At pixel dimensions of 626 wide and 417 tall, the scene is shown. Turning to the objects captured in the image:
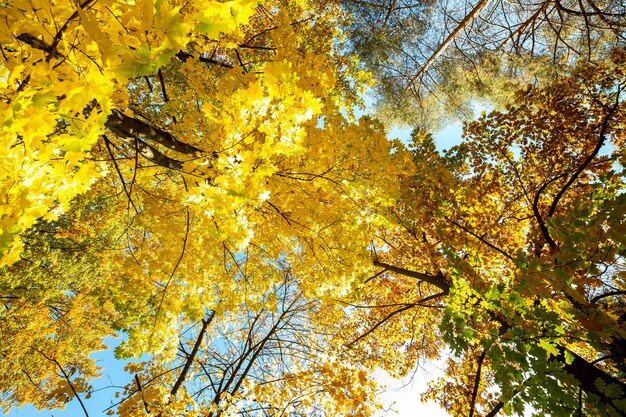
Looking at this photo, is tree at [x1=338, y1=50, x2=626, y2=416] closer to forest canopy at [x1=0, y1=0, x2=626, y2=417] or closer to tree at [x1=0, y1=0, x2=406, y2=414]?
forest canopy at [x1=0, y1=0, x2=626, y2=417]

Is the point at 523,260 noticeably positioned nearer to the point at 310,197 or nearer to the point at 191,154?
the point at 310,197

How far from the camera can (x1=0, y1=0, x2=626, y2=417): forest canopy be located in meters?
1.33

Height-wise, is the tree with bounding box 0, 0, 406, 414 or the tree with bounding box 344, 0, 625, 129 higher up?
the tree with bounding box 344, 0, 625, 129

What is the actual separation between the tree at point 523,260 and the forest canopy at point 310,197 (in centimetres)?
3

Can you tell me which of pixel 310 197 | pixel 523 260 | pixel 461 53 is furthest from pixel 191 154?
pixel 461 53

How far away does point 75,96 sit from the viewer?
119 cm

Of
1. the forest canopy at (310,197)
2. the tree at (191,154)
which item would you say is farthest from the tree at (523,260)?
the tree at (191,154)

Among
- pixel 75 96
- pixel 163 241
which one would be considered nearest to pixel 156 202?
pixel 163 241

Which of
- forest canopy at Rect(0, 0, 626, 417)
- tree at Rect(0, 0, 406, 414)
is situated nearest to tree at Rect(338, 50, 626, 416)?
forest canopy at Rect(0, 0, 626, 417)

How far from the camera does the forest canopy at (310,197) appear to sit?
52.2 inches

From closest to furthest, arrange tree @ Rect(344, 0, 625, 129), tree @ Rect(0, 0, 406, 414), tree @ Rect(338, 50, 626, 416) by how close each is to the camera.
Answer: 1. tree @ Rect(0, 0, 406, 414)
2. tree @ Rect(338, 50, 626, 416)
3. tree @ Rect(344, 0, 625, 129)

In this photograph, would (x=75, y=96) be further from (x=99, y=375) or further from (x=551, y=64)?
(x=99, y=375)

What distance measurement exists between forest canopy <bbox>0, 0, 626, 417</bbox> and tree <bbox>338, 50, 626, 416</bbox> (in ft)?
0.10

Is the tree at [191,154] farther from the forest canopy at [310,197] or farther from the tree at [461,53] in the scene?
the tree at [461,53]
